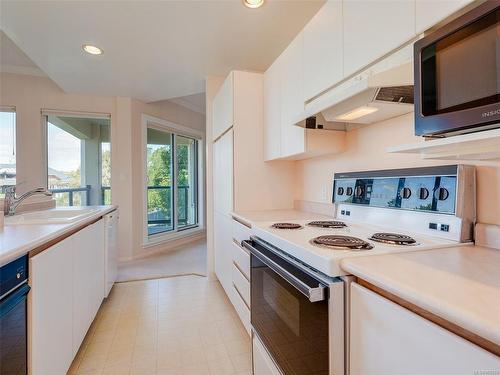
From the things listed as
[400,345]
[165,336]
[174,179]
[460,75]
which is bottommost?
[165,336]

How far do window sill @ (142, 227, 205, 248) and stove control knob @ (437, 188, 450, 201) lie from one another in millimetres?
3833

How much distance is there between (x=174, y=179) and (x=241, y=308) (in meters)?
3.14

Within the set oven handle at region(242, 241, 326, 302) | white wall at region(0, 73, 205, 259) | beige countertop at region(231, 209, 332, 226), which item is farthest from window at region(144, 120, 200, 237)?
oven handle at region(242, 241, 326, 302)

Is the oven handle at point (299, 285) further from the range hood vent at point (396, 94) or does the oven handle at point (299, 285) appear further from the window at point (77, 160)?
the window at point (77, 160)

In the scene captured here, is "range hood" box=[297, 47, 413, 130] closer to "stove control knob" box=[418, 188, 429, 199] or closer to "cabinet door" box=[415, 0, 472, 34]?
"cabinet door" box=[415, 0, 472, 34]

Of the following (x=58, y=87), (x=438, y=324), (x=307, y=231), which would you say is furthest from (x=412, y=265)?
(x=58, y=87)

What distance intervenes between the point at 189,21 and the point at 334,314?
7.22 feet

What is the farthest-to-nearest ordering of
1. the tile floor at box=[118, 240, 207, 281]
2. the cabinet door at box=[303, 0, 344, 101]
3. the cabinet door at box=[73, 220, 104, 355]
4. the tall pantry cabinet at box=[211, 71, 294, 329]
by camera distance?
the tile floor at box=[118, 240, 207, 281], the tall pantry cabinet at box=[211, 71, 294, 329], the cabinet door at box=[73, 220, 104, 355], the cabinet door at box=[303, 0, 344, 101]

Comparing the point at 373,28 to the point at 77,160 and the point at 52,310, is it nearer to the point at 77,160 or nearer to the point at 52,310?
the point at 52,310

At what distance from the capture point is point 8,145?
10.9 ft

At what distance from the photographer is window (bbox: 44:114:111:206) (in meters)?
3.73

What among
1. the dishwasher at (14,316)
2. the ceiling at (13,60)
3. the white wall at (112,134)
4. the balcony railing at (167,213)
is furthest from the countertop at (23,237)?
the balcony railing at (167,213)

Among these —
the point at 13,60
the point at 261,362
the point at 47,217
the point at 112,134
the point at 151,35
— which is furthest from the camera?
the point at 112,134

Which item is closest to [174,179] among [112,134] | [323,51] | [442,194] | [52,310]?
[112,134]
